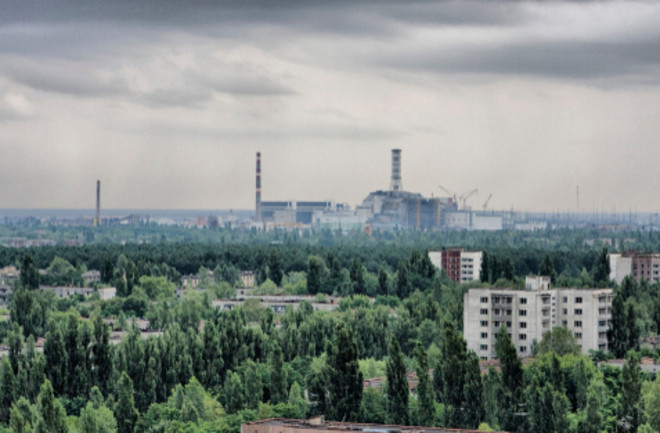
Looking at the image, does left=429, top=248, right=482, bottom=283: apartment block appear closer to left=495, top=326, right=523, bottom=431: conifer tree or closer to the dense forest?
the dense forest

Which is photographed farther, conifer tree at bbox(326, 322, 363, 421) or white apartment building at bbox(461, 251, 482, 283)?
white apartment building at bbox(461, 251, 482, 283)

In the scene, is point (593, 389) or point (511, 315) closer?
point (593, 389)

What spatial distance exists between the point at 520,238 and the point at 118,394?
126 metres

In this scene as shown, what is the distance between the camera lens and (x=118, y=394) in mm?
38938

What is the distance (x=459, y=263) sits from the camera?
101000mm

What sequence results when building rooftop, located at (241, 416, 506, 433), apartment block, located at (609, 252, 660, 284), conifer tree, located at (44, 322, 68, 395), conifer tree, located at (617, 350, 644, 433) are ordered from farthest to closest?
1. apartment block, located at (609, 252, 660, 284)
2. conifer tree, located at (44, 322, 68, 395)
3. conifer tree, located at (617, 350, 644, 433)
4. building rooftop, located at (241, 416, 506, 433)

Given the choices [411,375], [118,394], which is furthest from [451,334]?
[118,394]

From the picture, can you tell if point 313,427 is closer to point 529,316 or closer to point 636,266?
point 529,316

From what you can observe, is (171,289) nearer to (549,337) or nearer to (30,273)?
(30,273)

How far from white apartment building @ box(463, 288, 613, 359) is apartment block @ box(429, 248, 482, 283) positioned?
45.0m

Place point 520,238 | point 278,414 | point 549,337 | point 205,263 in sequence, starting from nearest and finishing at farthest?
point 278,414, point 549,337, point 205,263, point 520,238

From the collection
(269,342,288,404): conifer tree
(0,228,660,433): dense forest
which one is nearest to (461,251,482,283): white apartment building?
(0,228,660,433): dense forest

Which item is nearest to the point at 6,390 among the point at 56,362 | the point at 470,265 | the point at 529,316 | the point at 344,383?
the point at 56,362

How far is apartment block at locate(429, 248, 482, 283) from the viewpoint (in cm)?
9962
